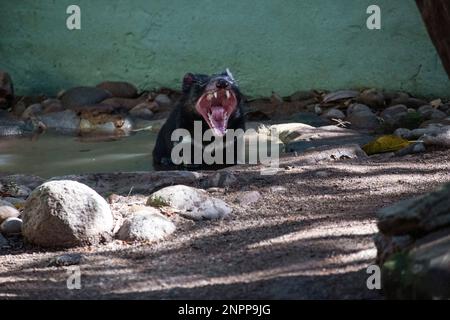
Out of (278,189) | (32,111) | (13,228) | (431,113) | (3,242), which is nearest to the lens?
(3,242)

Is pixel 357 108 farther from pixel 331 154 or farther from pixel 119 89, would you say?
pixel 119 89

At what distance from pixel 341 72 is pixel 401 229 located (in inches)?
284

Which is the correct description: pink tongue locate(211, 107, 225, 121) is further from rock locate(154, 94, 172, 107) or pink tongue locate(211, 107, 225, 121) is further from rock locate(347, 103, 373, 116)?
rock locate(154, 94, 172, 107)

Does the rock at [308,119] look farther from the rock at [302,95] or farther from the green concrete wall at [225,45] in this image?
the green concrete wall at [225,45]

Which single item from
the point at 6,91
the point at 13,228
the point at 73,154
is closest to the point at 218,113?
the point at 73,154

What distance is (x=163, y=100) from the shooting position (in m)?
10.3

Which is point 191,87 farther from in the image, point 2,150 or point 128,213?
point 128,213

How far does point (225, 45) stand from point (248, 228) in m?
6.23

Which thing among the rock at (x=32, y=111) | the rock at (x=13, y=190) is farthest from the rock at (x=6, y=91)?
the rock at (x=13, y=190)

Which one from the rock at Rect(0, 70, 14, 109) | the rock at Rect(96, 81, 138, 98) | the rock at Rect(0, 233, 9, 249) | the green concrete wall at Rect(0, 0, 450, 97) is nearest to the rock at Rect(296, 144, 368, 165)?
the rock at Rect(0, 233, 9, 249)

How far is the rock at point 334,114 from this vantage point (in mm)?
9250

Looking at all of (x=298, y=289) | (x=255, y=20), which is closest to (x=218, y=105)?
(x=255, y=20)

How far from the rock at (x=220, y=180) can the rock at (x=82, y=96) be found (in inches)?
196

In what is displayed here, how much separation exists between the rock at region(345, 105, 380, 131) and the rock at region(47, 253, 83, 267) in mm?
5192
